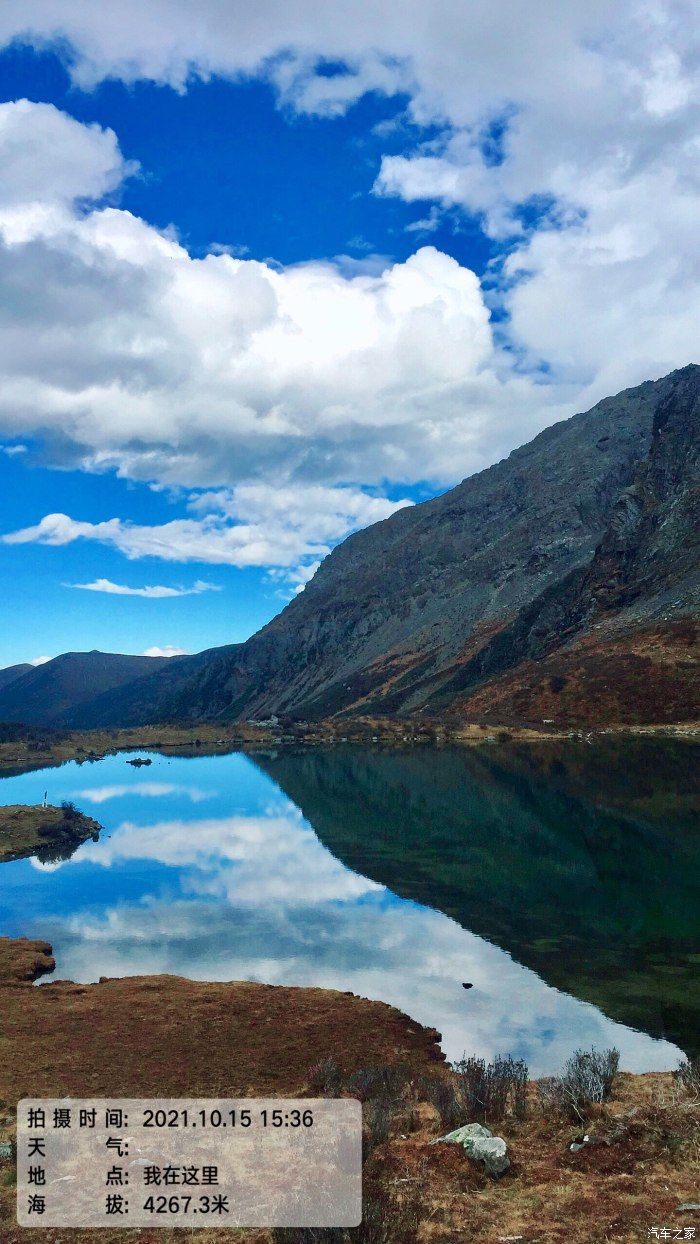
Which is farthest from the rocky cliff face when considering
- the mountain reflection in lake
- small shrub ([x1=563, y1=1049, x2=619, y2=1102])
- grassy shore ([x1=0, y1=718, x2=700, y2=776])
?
small shrub ([x1=563, y1=1049, x2=619, y2=1102])

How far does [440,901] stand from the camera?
4600 centimetres

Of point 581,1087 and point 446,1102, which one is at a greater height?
point 581,1087

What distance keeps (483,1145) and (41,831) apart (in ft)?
230

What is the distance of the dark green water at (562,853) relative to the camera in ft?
106

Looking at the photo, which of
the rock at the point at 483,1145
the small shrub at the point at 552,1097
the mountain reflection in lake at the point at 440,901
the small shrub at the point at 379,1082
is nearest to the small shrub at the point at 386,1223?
the rock at the point at 483,1145

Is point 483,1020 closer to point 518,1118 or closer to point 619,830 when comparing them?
point 518,1118

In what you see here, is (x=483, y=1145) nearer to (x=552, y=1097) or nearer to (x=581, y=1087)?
(x=552, y=1097)

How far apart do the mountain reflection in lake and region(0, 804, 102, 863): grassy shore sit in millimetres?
2612

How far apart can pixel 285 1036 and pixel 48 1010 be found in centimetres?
1042

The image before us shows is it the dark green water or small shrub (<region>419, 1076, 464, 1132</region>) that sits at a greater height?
small shrub (<region>419, 1076, 464, 1132</region>)

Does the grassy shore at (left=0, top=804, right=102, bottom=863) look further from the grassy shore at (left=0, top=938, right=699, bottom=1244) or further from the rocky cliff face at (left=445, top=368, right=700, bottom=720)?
the rocky cliff face at (left=445, top=368, right=700, bottom=720)

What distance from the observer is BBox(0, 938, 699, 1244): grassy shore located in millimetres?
12109

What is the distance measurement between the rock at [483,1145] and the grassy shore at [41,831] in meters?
62.3

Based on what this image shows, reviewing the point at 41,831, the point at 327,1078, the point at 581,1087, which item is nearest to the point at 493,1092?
the point at 581,1087
